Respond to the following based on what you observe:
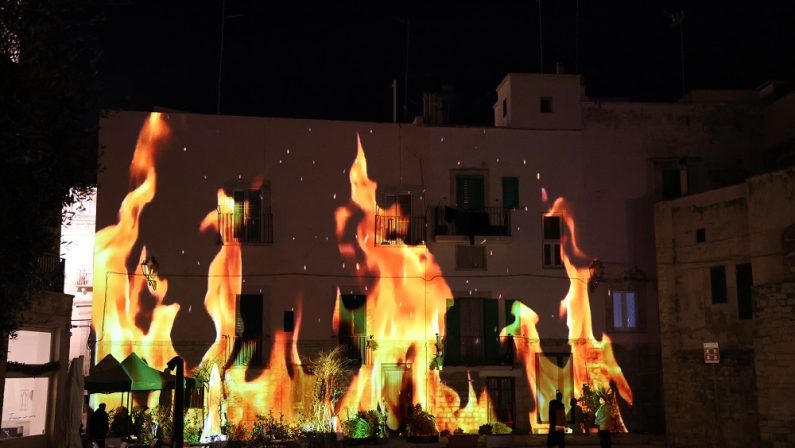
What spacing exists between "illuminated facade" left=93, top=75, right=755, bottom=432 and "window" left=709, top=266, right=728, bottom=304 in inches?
107

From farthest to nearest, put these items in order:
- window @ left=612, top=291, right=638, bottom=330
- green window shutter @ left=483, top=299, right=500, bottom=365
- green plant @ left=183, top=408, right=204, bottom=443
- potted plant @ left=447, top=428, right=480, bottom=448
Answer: window @ left=612, top=291, right=638, bottom=330
green window shutter @ left=483, top=299, right=500, bottom=365
potted plant @ left=447, top=428, right=480, bottom=448
green plant @ left=183, top=408, right=204, bottom=443

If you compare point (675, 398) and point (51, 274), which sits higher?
point (51, 274)

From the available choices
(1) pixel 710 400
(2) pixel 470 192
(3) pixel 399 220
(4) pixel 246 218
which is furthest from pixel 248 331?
(1) pixel 710 400

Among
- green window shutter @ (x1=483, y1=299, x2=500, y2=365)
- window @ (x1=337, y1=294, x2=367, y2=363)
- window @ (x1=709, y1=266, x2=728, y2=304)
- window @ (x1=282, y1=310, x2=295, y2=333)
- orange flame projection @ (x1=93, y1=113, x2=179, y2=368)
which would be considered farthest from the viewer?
green window shutter @ (x1=483, y1=299, x2=500, y2=365)

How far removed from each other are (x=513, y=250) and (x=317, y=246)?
18.6 feet

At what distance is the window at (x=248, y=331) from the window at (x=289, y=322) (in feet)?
2.17

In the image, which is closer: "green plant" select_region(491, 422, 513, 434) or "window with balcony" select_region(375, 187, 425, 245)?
"green plant" select_region(491, 422, 513, 434)

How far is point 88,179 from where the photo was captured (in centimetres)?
1285

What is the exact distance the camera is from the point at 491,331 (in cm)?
2584

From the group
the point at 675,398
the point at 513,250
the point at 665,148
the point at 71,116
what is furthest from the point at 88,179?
the point at 665,148

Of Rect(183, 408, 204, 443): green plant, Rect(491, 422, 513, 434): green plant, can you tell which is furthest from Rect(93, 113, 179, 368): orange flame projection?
Rect(491, 422, 513, 434): green plant

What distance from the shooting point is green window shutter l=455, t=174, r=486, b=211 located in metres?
26.4

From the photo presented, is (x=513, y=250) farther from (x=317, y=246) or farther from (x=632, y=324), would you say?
(x=317, y=246)

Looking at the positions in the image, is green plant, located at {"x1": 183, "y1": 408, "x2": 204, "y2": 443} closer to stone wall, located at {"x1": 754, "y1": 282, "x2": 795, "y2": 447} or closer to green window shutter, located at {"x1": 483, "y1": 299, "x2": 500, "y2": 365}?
green window shutter, located at {"x1": 483, "y1": 299, "x2": 500, "y2": 365}
